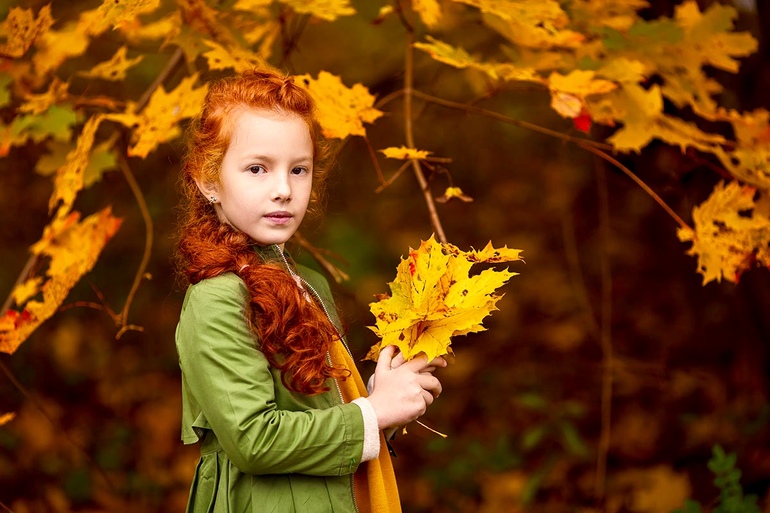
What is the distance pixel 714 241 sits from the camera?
2018 mm

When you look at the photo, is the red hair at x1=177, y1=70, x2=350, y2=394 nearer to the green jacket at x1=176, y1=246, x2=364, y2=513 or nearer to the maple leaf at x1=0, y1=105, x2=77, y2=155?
the green jacket at x1=176, y1=246, x2=364, y2=513

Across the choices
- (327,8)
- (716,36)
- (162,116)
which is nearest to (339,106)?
(327,8)

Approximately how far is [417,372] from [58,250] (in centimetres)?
103

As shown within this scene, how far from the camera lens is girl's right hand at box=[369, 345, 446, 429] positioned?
144cm

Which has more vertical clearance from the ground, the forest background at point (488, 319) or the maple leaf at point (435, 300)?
the maple leaf at point (435, 300)

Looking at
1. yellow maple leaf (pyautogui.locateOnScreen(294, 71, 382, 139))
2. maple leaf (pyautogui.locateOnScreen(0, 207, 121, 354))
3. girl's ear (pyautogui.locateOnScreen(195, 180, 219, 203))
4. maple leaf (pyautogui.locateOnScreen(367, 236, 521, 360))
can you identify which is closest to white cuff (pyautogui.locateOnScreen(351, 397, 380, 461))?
maple leaf (pyautogui.locateOnScreen(367, 236, 521, 360))

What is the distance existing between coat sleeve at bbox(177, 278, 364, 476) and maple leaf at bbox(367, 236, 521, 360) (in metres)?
0.15

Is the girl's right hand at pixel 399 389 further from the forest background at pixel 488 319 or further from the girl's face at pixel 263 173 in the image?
the forest background at pixel 488 319

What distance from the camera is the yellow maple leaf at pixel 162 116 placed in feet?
6.47

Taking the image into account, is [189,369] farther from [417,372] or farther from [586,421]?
[586,421]

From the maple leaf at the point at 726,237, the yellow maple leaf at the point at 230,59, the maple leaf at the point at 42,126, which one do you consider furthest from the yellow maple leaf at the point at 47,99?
the maple leaf at the point at 726,237

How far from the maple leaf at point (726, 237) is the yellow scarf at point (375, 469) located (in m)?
0.85

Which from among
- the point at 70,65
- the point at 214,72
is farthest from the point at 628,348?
the point at 70,65

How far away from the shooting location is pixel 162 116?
2.02 meters
